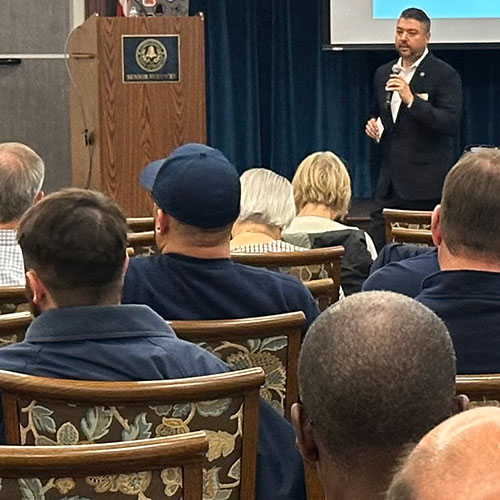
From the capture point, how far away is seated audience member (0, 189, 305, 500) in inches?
70.2

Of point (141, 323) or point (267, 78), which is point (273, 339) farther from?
point (267, 78)

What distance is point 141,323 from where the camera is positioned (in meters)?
1.83

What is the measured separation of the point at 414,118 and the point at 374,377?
194 inches

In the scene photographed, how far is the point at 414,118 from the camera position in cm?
594

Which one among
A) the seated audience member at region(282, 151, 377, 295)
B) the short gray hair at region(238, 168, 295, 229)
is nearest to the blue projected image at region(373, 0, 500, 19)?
the seated audience member at region(282, 151, 377, 295)

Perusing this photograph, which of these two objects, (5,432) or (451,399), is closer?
(451,399)

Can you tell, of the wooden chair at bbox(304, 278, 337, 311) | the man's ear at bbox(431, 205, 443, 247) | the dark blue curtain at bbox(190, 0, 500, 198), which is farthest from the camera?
the dark blue curtain at bbox(190, 0, 500, 198)

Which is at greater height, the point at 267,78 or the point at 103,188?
the point at 267,78

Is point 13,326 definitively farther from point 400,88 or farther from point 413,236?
point 400,88

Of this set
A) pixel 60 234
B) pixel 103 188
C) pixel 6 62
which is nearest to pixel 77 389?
pixel 60 234

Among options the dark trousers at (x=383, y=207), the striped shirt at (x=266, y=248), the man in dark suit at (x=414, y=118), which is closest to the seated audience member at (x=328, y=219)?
the striped shirt at (x=266, y=248)

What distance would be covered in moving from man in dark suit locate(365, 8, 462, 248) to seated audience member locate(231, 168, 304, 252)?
252 centimetres

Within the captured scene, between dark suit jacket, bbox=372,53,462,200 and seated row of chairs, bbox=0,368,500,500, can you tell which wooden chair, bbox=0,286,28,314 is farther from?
dark suit jacket, bbox=372,53,462,200

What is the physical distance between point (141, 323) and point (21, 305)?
0.81 metres
